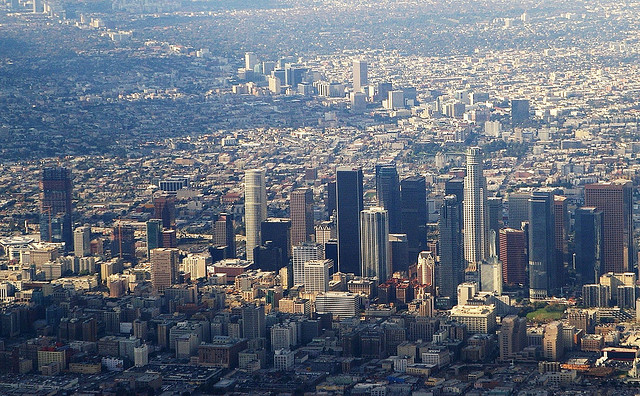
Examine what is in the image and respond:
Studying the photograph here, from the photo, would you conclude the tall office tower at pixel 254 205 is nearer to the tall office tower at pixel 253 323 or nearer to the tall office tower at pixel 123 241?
the tall office tower at pixel 123 241

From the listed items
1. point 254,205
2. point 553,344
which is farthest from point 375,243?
point 553,344

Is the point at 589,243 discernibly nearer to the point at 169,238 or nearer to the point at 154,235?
the point at 169,238

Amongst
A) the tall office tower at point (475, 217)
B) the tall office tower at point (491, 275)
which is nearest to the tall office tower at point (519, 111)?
the tall office tower at point (475, 217)

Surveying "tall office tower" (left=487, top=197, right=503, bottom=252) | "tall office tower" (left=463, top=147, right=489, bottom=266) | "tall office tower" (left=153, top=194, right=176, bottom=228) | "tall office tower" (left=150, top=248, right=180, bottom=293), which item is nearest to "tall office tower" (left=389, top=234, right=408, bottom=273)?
"tall office tower" (left=463, top=147, right=489, bottom=266)

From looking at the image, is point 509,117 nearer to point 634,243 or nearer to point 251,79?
point 251,79

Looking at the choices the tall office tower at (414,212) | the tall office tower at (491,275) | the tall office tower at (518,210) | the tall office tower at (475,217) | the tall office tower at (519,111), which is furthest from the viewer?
the tall office tower at (519,111)

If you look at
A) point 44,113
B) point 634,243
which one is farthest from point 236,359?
point 44,113
